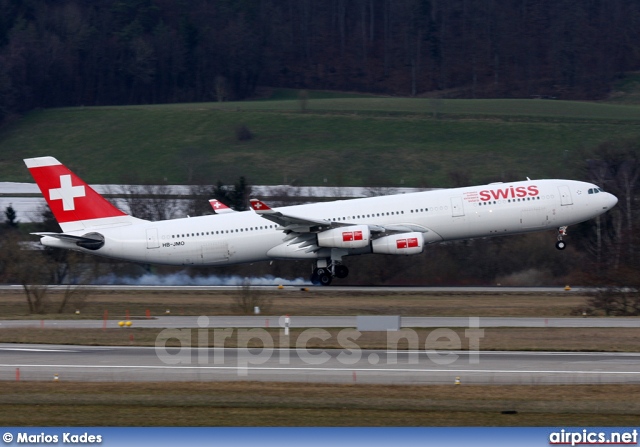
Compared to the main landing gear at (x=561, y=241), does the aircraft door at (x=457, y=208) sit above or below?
above

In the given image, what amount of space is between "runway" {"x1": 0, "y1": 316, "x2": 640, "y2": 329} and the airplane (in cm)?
1012

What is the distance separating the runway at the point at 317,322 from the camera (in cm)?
2992

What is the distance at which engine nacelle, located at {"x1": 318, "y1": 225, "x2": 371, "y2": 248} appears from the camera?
138ft

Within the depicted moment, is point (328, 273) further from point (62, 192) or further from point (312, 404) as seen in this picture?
point (312, 404)

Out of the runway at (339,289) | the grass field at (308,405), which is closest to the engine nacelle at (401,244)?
the runway at (339,289)

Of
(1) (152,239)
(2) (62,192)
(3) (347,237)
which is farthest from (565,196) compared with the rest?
(2) (62,192)

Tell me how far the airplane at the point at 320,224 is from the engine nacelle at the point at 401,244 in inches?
1.7

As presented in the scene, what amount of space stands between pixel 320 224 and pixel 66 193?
1119cm

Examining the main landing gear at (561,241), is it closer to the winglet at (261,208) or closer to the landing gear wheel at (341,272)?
the landing gear wheel at (341,272)

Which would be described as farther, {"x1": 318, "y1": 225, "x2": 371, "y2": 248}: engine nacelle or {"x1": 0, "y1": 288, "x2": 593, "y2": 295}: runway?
{"x1": 318, "y1": 225, "x2": 371, "y2": 248}: engine nacelle

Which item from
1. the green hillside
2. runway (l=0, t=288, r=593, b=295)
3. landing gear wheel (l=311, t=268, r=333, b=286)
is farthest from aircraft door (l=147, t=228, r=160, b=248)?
the green hillside

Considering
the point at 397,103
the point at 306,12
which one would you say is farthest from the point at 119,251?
the point at 306,12

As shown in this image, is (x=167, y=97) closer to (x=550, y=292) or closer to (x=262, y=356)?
(x=550, y=292)

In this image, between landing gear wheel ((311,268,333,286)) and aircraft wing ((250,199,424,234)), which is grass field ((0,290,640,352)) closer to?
landing gear wheel ((311,268,333,286))
